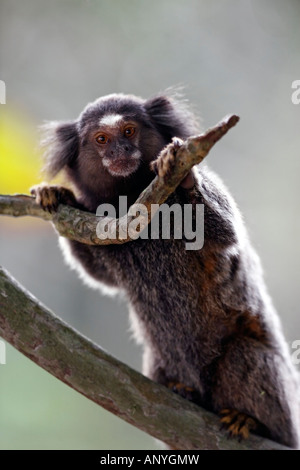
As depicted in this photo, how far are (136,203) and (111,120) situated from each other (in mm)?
1285

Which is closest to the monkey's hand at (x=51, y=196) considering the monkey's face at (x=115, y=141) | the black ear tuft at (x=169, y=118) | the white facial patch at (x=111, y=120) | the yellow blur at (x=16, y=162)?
the monkey's face at (x=115, y=141)

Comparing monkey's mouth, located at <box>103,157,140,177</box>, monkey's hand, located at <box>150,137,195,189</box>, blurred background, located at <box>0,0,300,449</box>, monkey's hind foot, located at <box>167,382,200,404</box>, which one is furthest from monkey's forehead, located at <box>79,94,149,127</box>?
blurred background, located at <box>0,0,300,449</box>

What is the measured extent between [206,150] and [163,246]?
164cm

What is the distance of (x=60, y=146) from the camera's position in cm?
536

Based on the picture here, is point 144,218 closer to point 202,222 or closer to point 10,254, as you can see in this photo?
point 202,222

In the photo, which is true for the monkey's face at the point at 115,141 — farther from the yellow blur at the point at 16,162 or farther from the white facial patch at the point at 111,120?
the yellow blur at the point at 16,162

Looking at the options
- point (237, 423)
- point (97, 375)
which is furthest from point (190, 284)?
point (237, 423)

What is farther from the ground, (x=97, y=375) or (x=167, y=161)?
(x=167, y=161)

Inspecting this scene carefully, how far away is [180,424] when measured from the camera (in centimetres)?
443

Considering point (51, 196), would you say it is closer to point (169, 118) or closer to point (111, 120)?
point (111, 120)

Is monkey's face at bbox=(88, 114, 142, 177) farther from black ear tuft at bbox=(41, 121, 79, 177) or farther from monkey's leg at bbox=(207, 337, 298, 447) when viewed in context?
monkey's leg at bbox=(207, 337, 298, 447)

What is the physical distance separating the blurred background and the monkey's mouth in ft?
15.2

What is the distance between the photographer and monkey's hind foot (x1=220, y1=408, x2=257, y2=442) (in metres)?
4.58
